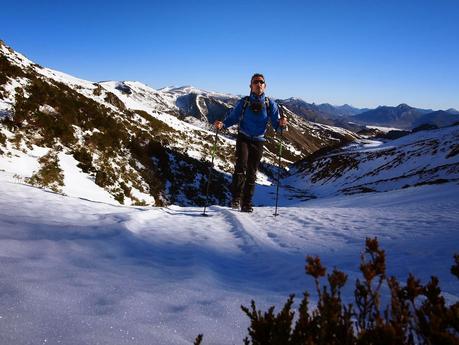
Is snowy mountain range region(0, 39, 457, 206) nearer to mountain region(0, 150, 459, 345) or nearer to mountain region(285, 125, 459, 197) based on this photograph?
mountain region(285, 125, 459, 197)

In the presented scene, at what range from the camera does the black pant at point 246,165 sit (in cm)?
939

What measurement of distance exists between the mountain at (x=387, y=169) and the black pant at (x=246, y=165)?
13308mm

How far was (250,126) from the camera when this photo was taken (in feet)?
30.5

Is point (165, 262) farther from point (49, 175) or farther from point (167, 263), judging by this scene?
point (49, 175)

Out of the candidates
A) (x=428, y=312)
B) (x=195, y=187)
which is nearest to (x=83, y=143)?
(x=195, y=187)

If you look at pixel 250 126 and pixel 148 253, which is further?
pixel 250 126

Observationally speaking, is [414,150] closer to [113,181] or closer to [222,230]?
[113,181]

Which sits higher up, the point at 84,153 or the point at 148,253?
the point at 84,153

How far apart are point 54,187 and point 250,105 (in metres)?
7.72

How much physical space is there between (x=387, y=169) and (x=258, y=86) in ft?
86.7

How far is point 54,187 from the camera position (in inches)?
482

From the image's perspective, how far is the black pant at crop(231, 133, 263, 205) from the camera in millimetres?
9391

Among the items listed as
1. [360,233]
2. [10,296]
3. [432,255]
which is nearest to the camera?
[10,296]

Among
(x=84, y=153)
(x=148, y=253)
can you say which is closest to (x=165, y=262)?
(x=148, y=253)
